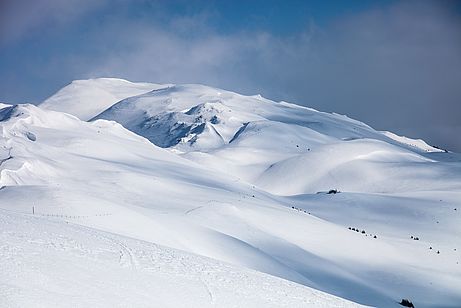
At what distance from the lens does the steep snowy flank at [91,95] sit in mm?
167625

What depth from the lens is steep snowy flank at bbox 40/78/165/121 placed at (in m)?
168

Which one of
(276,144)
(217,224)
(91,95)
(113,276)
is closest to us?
(113,276)

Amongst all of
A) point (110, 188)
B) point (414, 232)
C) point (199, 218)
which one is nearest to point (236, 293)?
point (199, 218)

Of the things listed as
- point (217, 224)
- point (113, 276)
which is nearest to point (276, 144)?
point (217, 224)

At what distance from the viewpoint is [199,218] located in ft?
85.9

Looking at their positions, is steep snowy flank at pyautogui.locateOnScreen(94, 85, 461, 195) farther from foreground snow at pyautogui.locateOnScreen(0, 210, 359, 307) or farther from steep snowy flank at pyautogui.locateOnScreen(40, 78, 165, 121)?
foreground snow at pyautogui.locateOnScreen(0, 210, 359, 307)

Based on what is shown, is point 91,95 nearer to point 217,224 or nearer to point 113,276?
point 217,224

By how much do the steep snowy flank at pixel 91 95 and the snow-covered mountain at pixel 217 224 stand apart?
97027 mm

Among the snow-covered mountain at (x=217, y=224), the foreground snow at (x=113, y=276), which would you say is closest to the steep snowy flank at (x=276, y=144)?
the snow-covered mountain at (x=217, y=224)

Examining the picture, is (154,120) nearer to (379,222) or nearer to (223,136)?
(223,136)

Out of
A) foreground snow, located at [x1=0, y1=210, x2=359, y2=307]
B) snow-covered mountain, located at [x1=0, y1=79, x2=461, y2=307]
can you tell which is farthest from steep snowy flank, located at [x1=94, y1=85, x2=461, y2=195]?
foreground snow, located at [x1=0, y1=210, x2=359, y2=307]

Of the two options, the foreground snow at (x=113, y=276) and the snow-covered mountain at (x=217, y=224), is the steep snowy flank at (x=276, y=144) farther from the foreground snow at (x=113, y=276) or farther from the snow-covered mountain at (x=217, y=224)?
the foreground snow at (x=113, y=276)

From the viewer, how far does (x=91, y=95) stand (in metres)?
180

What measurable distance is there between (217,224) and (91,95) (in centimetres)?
16272
